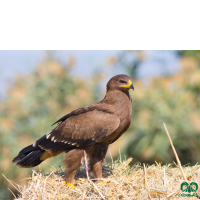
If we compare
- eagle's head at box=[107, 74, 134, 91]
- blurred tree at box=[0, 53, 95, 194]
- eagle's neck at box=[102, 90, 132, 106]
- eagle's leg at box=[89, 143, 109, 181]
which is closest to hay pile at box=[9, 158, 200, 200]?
eagle's leg at box=[89, 143, 109, 181]

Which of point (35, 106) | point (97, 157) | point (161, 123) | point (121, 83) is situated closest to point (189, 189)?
point (97, 157)

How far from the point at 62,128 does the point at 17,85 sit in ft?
15.8

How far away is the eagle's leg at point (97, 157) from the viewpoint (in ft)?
10.8

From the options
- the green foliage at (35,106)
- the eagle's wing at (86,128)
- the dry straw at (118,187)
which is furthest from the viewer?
the green foliage at (35,106)

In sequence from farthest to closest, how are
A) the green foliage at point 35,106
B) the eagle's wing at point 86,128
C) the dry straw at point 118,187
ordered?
1. the green foliage at point 35,106
2. the eagle's wing at point 86,128
3. the dry straw at point 118,187

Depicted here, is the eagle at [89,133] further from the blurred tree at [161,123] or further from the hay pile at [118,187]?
the blurred tree at [161,123]

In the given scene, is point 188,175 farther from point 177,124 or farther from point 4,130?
Result: point 4,130

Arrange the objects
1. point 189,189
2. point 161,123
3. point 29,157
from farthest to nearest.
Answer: point 161,123, point 29,157, point 189,189

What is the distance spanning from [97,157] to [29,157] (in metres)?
0.89

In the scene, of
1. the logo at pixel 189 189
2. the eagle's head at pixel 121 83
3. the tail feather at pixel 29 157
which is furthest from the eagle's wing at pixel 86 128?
the logo at pixel 189 189

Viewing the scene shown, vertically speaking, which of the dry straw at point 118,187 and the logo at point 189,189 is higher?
the dry straw at point 118,187

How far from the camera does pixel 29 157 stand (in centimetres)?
330

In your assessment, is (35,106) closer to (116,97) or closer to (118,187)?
(116,97)

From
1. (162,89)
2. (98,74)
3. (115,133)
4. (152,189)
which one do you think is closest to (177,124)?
(162,89)
